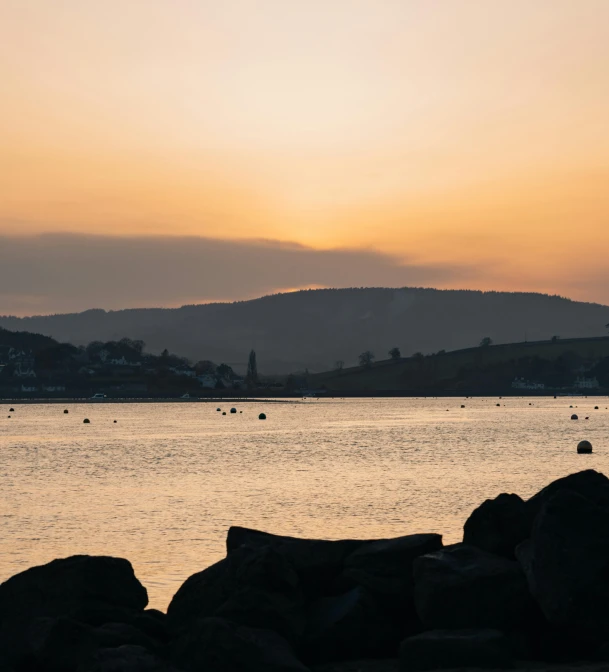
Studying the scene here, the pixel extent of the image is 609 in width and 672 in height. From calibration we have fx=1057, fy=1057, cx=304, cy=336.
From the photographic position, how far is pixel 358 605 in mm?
19156

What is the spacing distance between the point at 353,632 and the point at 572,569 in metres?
A: 4.10

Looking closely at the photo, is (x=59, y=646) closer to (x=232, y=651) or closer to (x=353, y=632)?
(x=232, y=651)

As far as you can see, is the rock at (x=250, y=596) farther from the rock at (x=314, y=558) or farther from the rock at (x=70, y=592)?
the rock at (x=70, y=592)

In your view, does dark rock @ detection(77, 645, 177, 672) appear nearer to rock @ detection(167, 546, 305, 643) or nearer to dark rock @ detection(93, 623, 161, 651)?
dark rock @ detection(93, 623, 161, 651)

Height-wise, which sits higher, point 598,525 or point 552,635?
point 598,525

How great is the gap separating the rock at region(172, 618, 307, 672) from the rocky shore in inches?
0.9

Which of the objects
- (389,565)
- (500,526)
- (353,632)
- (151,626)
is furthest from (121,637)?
(500,526)

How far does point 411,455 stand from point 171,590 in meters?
61.3

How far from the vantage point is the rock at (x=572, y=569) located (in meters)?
17.5

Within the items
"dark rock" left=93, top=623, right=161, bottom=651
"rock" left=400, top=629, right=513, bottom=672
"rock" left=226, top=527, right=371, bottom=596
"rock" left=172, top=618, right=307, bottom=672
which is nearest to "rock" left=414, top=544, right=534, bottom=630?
"rock" left=400, top=629, right=513, bottom=672

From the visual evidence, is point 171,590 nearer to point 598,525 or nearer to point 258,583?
point 258,583

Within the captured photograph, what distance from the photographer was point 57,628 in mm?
18422

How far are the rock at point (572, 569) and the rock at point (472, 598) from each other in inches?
18.8

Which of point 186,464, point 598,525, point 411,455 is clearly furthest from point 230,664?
point 411,455
